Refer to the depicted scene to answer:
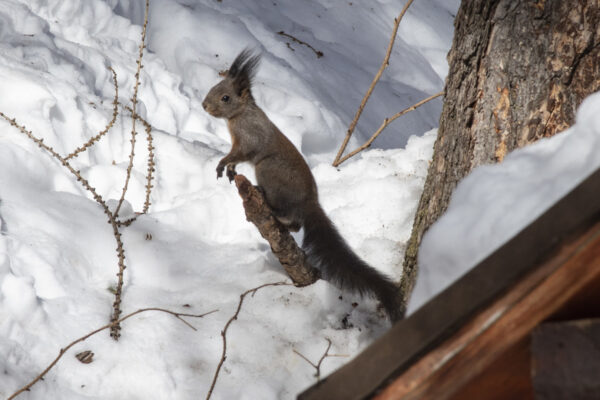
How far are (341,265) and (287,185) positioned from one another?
1.64ft

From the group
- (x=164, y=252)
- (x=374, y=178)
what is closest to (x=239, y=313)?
(x=164, y=252)

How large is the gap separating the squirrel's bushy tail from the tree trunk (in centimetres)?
41

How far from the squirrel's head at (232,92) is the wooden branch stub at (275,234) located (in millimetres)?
627

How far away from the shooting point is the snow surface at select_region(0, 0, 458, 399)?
6.26 ft

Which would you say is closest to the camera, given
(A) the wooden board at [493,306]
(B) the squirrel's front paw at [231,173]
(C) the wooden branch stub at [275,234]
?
(A) the wooden board at [493,306]

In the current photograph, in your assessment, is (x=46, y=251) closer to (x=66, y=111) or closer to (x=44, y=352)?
→ (x=44, y=352)

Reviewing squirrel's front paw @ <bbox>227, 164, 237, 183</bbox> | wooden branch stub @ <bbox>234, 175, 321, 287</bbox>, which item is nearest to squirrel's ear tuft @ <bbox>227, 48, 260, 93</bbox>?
squirrel's front paw @ <bbox>227, 164, 237, 183</bbox>

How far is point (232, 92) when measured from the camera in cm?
280

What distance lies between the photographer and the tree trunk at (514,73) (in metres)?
1.68

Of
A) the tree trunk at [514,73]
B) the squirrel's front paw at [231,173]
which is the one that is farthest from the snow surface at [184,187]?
the tree trunk at [514,73]

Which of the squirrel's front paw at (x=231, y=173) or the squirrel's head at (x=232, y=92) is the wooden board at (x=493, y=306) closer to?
the squirrel's front paw at (x=231, y=173)

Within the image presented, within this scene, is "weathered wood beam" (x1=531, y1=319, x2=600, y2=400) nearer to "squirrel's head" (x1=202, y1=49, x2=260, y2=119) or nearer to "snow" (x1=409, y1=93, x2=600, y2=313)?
"snow" (x1=409, y1=93, x2=600, y2=313)

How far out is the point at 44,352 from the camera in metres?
1.83

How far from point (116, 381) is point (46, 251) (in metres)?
0.62
